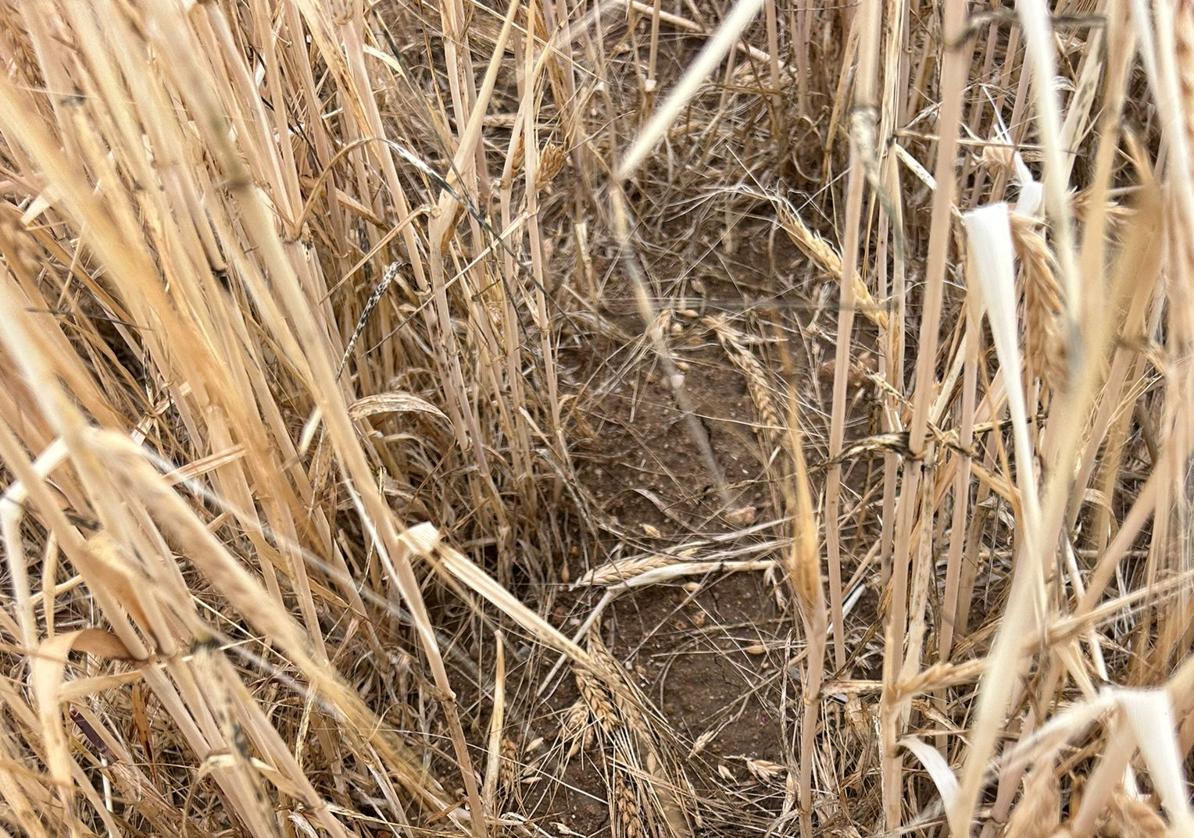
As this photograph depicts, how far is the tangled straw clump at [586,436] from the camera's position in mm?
391

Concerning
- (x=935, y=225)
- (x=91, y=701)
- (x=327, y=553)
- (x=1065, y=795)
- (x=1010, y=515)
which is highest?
(x=935, y=225)

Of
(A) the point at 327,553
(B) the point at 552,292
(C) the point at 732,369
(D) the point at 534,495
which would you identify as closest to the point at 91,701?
(A) the point at 327,553

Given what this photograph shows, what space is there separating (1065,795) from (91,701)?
827 millimetres

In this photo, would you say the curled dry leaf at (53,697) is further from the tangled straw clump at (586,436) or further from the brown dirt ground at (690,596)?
the brown dirt ground at (690,596)

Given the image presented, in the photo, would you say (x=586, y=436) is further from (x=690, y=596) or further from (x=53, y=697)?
(x=53, y=697)

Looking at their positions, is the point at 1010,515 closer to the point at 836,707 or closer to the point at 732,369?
the point at 836,707

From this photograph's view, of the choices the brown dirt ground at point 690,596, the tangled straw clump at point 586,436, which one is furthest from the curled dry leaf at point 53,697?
the brown dirt ground at point 690,596

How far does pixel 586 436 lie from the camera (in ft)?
3.89

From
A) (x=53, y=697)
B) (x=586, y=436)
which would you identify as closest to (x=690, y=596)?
(x=586, y=436)

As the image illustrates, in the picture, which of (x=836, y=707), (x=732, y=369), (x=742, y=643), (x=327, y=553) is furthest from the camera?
(x=732, y=369)

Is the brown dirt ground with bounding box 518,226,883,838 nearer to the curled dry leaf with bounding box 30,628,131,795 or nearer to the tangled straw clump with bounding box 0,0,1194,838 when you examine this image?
the tangled straw clump with bounding box 0,0,1194,838

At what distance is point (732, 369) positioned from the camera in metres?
1.27

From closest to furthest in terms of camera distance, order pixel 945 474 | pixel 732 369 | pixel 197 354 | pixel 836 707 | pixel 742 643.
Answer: pixel 197 354, pixel 945 474, pixel 836 707, pixel 742 643, pixel 732 369

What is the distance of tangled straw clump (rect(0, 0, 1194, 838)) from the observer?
1.28 ft
